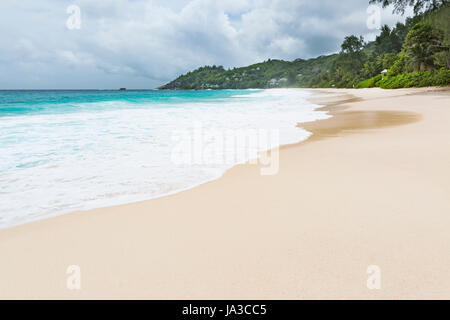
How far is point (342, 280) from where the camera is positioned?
6.16ft

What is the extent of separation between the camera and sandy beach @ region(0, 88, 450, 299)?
6.11 feet

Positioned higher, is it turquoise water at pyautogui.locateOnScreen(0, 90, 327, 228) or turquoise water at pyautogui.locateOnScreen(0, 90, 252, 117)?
turquoise water at pyautogui.locateOnScreen(0, 90, 252, 117)

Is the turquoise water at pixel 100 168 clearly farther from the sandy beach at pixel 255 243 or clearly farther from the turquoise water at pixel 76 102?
the turquoise water at pixel 76 102

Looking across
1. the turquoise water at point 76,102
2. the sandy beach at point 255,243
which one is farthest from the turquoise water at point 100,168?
the turquoise water at point 76,102

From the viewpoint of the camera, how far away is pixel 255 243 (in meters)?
2.36

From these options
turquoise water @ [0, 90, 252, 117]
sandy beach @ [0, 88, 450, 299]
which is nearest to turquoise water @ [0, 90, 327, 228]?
sandy beach @ [0, 88, 450, 299]

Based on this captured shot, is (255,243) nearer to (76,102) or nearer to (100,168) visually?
(100,168)

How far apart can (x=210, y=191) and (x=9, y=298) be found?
233 cm

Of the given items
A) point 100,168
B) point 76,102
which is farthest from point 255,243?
point 76,102

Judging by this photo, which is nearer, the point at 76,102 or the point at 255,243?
the point at 255,243

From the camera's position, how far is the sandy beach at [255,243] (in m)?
1.86

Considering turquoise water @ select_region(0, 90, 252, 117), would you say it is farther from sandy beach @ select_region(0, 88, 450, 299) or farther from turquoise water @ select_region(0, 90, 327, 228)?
sandy beach @ select_region(0, 88, 450, 299)
